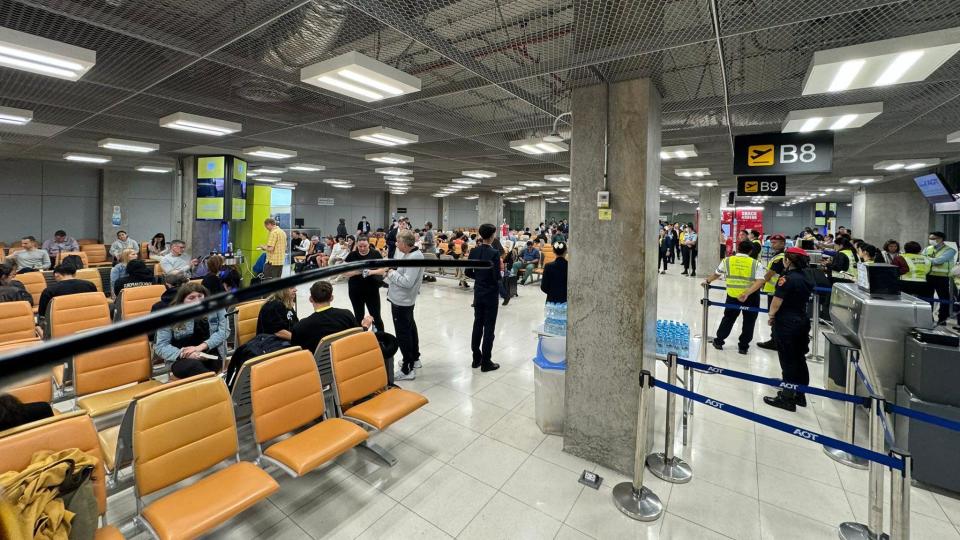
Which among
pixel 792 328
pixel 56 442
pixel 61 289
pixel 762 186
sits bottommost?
pixel 56 442

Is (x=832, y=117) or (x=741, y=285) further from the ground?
(x=832, y=117)

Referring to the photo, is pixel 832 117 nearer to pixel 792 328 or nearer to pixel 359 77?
pixel 792 328

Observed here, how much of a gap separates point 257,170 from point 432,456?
39.8ft

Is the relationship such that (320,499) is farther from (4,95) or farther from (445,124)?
(4,95)

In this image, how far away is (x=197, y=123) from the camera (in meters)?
5.71

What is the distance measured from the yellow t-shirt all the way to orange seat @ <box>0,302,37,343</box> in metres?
4.46

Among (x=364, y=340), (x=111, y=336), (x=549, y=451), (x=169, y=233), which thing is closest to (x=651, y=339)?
(x=549, y=451)

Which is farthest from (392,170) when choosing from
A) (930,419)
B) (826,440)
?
(930,419)

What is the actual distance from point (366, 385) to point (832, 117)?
17.5 ft

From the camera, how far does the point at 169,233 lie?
15328 mm

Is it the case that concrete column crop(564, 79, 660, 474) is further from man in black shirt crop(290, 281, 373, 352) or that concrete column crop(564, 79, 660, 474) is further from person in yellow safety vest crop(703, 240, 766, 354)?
person in yellow safety vest crop(703, 240, 766, 354)

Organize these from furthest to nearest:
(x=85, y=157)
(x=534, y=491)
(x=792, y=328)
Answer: (x=85, y=157) → (x=792, y=328) → (x=534, y=491)

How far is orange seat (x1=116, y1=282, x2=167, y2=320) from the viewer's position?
15.1 feet

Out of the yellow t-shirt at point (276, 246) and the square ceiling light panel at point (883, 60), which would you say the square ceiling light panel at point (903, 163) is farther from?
the yellow t-shirt at point (276, 246)
